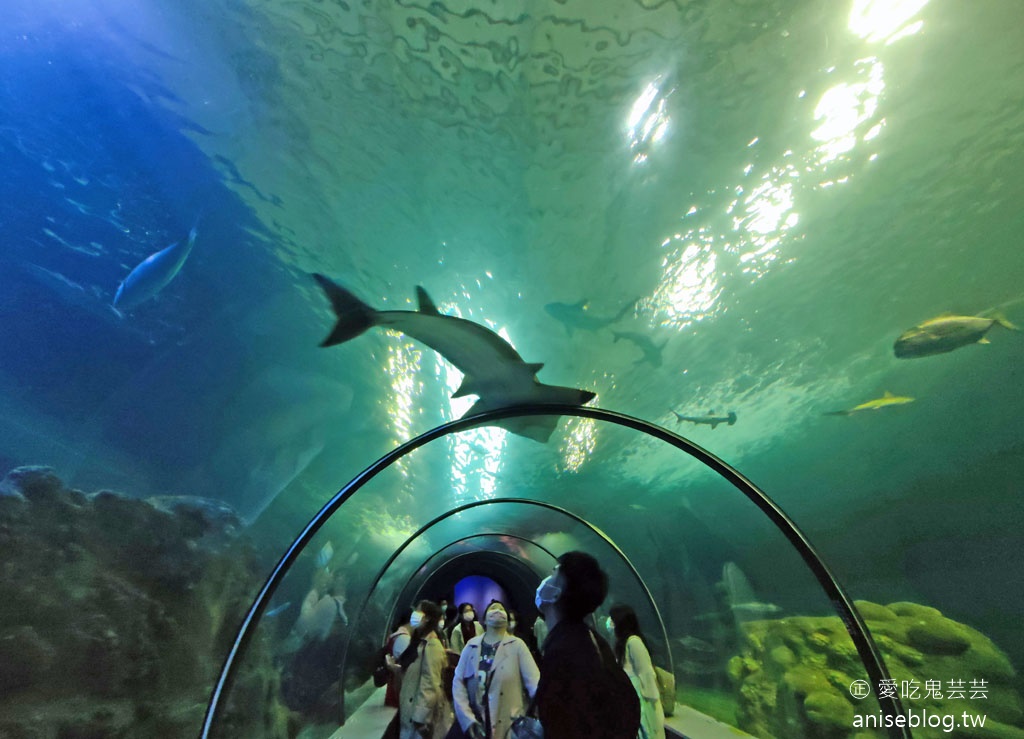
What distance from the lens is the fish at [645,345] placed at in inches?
207

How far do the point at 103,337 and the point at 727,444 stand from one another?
1267 cm

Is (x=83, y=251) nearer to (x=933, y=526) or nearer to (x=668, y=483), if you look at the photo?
(x=668, y=483)

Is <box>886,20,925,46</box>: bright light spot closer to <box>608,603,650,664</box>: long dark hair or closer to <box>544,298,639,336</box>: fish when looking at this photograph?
<box>544,298,639,336</box>: fish

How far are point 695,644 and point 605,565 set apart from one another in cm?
234

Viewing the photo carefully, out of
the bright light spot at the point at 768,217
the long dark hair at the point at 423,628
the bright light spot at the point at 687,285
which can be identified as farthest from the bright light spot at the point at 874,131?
the long dark hair at the point at 423,628

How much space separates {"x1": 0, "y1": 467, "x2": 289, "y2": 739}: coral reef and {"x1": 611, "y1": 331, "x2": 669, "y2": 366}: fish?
5.87 meters

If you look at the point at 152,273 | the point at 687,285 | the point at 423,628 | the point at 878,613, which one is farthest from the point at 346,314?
the point at 878,613

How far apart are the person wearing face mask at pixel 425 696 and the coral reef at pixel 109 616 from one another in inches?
85.8

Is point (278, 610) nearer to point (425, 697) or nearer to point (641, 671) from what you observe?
point (425, 697)

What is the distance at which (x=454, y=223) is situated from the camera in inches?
148

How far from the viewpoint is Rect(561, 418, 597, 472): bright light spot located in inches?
282

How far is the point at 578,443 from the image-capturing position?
7.55 metres

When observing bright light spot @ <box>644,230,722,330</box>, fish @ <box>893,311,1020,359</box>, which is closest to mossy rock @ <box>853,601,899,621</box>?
fish @ <box>893,311,1020,359</box>

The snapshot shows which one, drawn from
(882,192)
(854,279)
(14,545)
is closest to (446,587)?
(14,545)
